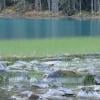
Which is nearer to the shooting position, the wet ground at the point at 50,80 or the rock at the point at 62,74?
the wet ground at the point at 50,80

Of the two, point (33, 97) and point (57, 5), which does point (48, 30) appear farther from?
point (57, 5)

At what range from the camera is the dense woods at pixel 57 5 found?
261 feet

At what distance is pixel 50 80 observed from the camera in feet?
32.4

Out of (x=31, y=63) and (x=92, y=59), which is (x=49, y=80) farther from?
(x=92, y=59)

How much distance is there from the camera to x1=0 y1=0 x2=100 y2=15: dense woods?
261 ft

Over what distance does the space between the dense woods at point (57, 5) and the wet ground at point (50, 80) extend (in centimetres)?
6675

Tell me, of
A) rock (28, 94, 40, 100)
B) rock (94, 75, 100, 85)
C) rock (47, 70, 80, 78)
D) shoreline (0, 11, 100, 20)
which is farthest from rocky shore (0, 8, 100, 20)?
rock (28, 94, 40, 100)

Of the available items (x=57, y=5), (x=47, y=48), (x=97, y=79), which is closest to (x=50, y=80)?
(x=97, y=79)

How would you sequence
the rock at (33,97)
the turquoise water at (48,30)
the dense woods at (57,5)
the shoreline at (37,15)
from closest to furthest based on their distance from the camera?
1. the rock at (33,97)
2. the turquoise water at (48,30)
3. the shoreline at (37,15)
4. the dense woods at (57,5)

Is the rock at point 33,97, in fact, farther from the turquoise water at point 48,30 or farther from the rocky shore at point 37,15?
the rocky shore at point 37,15

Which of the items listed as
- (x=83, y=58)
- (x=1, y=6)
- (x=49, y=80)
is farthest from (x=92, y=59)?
(x=1, y=6)

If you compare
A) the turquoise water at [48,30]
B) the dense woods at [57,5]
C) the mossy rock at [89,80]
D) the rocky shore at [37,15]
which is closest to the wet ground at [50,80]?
the mossy rock at [89,80]

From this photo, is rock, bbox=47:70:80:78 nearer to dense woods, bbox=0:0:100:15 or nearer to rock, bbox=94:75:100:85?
rock, bbox=94:75:100:85

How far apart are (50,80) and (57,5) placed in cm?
7295
